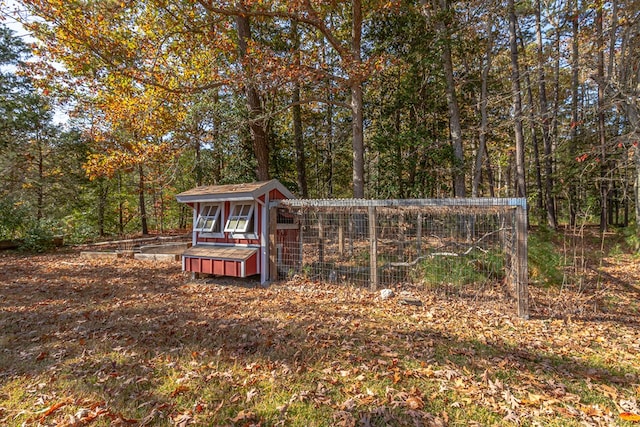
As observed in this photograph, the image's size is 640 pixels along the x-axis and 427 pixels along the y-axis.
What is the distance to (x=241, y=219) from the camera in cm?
705

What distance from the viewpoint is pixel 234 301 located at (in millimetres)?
5887

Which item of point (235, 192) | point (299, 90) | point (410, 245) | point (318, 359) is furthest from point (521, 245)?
point (299, 90)

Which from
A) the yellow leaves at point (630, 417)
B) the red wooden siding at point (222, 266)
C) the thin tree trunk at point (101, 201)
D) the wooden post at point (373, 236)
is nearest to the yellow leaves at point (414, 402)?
the yellow leaves at point (630, 417)

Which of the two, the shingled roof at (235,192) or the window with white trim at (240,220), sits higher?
the shingled roof at (235,192)

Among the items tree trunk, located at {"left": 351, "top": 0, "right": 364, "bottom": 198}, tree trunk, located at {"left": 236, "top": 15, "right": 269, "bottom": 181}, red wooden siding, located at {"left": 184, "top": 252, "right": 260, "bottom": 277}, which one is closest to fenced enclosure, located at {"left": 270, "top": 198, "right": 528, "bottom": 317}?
red wooden siding, located at {"left": 184, "top": 252, "right": 260, "bottom": 277}

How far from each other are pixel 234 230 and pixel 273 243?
1035 mm

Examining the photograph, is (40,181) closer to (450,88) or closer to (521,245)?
(450,88)

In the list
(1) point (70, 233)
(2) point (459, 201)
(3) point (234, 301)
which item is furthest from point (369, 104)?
(1) point (70, 233)

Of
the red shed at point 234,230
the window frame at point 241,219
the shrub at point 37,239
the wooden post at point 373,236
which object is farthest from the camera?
the shrub at point 37,239

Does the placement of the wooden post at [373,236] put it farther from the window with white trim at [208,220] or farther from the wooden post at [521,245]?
the window with white trim at [208,220]

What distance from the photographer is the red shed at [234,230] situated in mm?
6676

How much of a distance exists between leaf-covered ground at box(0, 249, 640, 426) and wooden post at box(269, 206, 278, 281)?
0.81 m

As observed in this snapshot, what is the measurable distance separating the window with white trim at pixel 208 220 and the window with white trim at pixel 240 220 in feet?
1.29

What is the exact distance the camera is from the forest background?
8336mm
